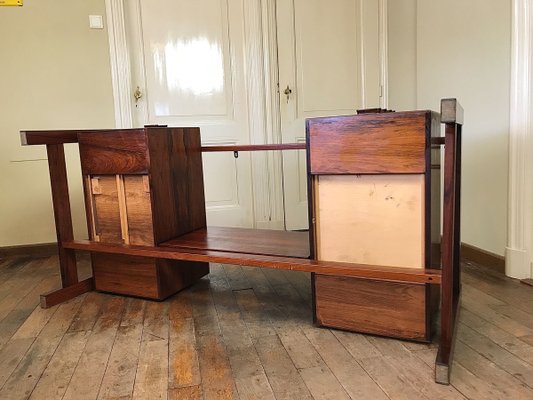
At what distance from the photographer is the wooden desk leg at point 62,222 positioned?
6.86 ft

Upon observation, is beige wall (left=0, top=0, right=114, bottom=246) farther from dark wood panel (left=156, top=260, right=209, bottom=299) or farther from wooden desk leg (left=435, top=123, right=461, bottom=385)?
wooden desk leg (left=435, top=123, right=461, bottom=385)

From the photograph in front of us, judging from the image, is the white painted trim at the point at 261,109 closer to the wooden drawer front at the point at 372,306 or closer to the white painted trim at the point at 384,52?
the white painted trim at the point at 384,52

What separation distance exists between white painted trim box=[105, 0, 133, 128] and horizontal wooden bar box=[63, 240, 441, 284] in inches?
44.7

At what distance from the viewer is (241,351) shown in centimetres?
150

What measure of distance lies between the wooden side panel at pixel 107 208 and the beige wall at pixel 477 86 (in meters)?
1.72

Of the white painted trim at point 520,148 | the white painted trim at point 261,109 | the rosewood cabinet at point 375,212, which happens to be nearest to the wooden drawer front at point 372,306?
the rosewood cabinet at point 375,212

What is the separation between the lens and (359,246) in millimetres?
1553

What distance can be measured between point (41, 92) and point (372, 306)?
2384 millimetres

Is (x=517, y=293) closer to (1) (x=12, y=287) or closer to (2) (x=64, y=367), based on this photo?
(2) (x=64, y=367)

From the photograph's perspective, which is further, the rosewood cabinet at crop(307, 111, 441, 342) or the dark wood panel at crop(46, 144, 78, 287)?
the dark wood panel at crop(46, 144, 78, 287)

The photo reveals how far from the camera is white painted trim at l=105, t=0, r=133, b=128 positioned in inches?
112

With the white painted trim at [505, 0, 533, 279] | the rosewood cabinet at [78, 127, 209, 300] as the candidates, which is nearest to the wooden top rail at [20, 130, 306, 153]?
the rosewood cabinet at [78, 127, 209, 300]

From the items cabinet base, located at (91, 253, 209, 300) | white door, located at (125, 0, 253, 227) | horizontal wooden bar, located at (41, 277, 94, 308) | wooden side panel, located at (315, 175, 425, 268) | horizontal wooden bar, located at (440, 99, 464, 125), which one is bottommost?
horizontal wooden bar, located at (41, 277, 94, 308)

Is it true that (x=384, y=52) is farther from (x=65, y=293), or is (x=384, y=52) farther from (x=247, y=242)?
(x=65, y=293)
